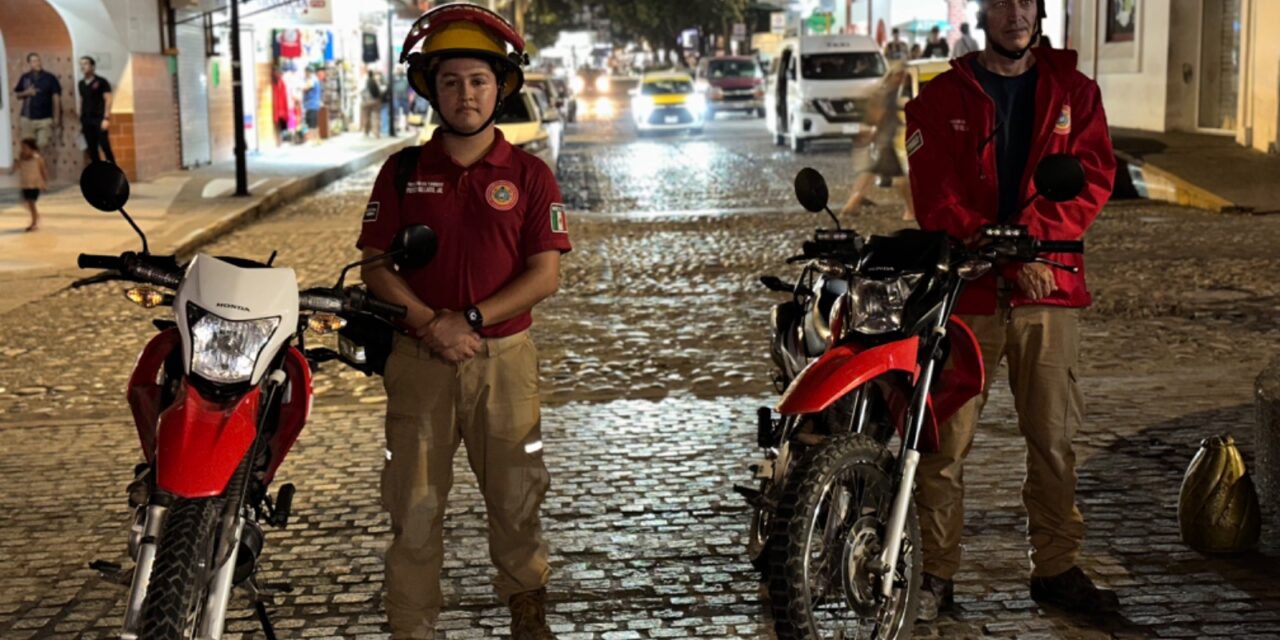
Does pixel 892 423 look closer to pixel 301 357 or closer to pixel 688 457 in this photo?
pixel 301 357

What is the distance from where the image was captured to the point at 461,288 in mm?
4566

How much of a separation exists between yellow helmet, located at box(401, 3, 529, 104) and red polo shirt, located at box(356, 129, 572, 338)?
0.22 m

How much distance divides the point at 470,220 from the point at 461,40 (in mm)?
483

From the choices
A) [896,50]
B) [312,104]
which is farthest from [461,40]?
[312,104]

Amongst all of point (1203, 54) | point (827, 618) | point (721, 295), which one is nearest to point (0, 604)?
point (827, 618)

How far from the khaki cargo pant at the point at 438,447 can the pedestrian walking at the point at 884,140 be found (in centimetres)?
1410

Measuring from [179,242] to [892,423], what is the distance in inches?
515

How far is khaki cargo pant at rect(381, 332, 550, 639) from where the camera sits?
4578mm

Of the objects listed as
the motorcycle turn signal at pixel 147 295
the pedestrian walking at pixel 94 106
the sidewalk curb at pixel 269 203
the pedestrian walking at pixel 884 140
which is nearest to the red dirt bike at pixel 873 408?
the motorcycle turn signal at pixel 147 295

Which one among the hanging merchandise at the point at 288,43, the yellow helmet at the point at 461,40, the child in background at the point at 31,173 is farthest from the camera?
the hanging merchandise at the point at 288,43

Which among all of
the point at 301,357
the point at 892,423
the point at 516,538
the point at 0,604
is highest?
the point at 301,357

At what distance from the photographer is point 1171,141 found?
23.9 meters

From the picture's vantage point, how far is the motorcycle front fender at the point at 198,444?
3.81 m

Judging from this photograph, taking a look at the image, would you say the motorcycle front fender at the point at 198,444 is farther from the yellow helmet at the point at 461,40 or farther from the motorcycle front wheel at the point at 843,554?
the motorcycle front wheel at the point at 843,554
